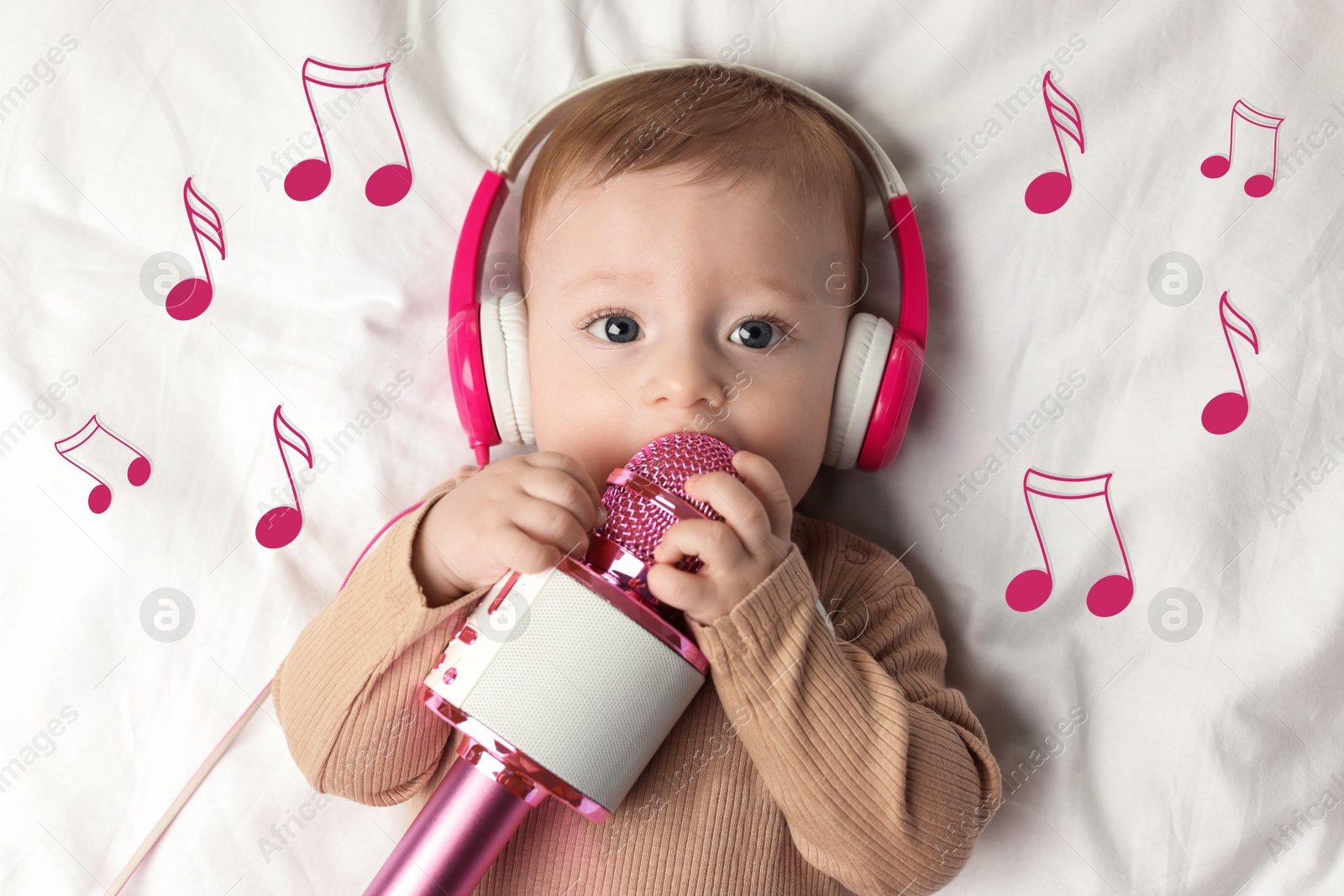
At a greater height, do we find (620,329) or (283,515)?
(620,329)

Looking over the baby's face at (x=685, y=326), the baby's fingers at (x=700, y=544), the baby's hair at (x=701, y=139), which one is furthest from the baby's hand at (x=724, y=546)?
the baby's hair at (x=701, y=139)

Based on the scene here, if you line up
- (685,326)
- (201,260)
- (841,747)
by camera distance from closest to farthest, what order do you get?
1. (841,747)
2. (685,326)
3. (201,260)

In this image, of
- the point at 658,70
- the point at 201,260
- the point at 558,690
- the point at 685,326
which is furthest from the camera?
the point at 201,260

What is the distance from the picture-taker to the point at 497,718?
0.81 meters

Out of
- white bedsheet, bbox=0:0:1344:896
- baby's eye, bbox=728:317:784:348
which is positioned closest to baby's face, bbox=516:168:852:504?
baby's eye, bbox=728:317:784:348

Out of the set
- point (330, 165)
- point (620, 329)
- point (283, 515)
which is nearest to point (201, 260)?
point (330, 165)

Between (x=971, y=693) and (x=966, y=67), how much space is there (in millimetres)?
764

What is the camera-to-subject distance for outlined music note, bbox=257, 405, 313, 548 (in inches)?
48.6

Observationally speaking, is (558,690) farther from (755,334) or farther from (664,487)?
(755,334)

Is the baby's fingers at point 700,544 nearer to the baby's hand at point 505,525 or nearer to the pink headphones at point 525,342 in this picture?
the baby's hand at point 505,525

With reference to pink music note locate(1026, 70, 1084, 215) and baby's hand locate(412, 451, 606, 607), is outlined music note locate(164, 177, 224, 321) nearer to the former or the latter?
baby's hand locate(412, 451, 606, 607)

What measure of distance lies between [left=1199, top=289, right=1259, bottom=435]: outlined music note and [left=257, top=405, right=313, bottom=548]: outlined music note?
3.45ft

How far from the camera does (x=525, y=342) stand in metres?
1.14

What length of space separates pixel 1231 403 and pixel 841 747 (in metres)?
0.63
